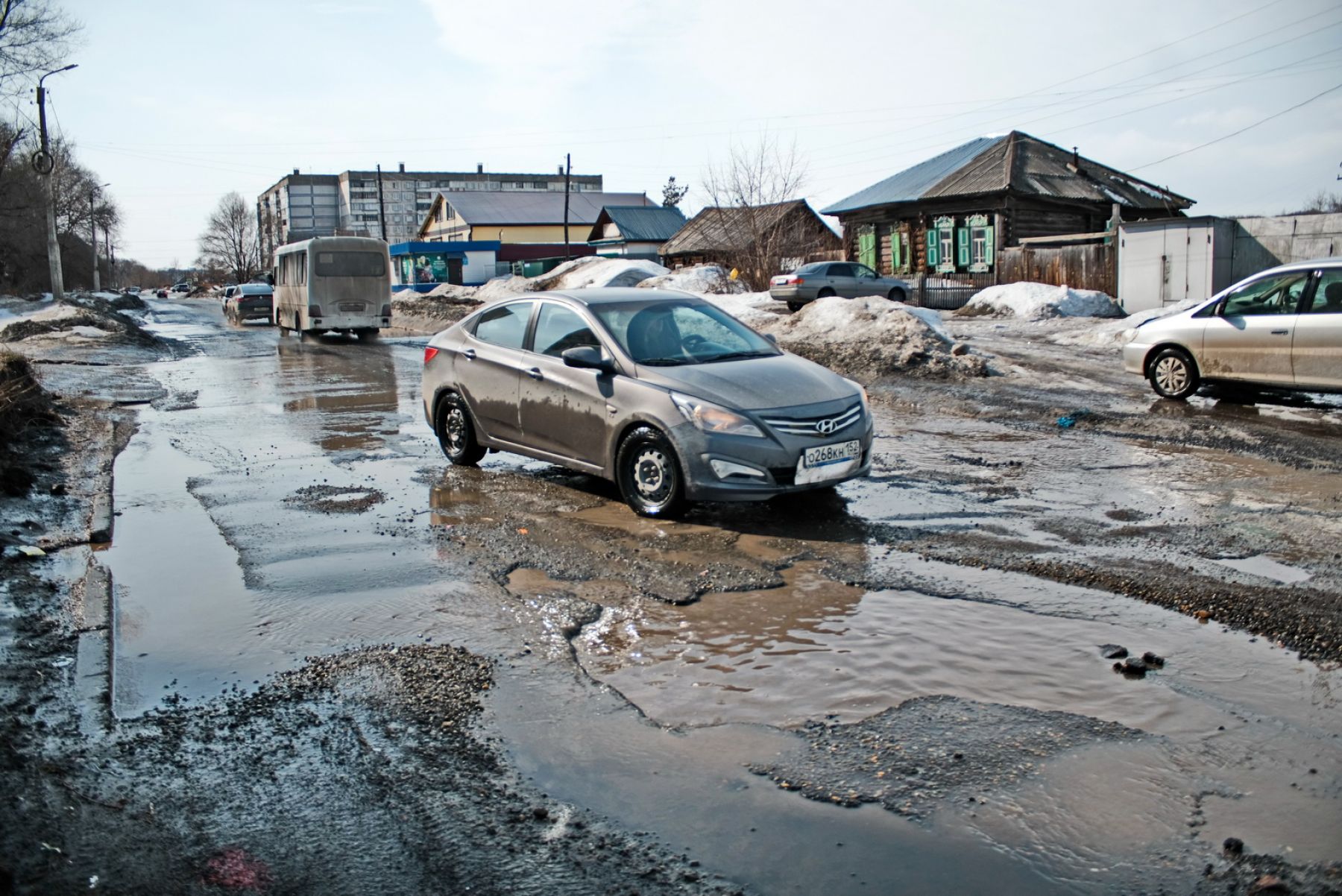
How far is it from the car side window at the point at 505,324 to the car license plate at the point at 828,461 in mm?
2729

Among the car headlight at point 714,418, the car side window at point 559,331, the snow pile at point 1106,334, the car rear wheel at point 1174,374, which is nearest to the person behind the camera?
the car headlight at point 714,418

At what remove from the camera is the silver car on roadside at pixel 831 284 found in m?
29.5

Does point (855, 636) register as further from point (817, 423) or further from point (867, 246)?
point (867, 246)

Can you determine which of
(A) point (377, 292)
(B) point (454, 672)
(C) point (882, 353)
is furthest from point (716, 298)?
(B) point (454, 672)

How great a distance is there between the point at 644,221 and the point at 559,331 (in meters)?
58.4

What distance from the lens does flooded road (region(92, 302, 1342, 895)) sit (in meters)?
3.26

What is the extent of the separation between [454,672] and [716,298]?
95.4 ft

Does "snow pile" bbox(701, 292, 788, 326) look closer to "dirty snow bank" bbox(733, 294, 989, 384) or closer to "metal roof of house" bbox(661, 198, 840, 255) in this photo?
"metal roof of house" bbox(661, 198, 840, 255)

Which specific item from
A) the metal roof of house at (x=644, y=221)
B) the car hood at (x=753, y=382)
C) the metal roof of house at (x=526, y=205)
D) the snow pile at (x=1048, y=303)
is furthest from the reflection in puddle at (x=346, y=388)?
the metal roof of house at (x=526, y=205)

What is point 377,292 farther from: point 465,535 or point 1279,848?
point 1279,848

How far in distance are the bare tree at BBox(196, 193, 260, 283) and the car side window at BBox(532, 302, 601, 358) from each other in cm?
11917

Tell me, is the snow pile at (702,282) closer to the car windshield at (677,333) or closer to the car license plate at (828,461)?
the car windshield at (677,333)

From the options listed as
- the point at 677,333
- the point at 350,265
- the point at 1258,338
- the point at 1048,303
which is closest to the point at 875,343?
the point at 1258,338

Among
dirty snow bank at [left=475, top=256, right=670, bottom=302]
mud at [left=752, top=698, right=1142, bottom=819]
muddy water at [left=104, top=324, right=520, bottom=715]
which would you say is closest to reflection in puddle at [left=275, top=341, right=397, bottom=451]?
muddy water at [left=104, top=324, right=520, bottom=715]
